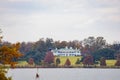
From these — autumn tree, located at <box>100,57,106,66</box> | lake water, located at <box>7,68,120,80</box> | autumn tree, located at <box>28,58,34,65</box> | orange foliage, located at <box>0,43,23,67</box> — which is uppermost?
autumn tree, located at <box>28,58,34,65</box>

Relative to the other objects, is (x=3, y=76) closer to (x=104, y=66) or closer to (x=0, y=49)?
(x=0, y=49)

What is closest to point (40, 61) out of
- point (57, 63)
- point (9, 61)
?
point (57, 63)

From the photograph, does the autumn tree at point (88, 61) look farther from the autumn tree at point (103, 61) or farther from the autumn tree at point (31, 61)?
the autumn tree at point (31, 61)

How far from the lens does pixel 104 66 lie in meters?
190

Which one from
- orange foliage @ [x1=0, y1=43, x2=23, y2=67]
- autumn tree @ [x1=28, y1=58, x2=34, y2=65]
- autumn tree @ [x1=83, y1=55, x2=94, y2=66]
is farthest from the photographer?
autumn tree @ [x1=83, y1=55, x2=94, y2=66]

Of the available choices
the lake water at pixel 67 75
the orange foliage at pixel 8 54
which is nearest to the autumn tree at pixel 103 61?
the lake water at pixel 67 75

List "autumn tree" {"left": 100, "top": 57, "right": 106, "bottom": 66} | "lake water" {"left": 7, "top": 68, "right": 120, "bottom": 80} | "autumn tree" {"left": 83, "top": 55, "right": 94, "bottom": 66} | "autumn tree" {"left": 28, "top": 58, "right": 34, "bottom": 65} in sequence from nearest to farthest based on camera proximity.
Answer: "lake water" {"left": 7, "top": 68, "right": 120, "bottom": 80} < "autumn tree" {"left": 100, "top": 57, "right": 106, "bottom": 66} < "autumn tree" {"left": 28, "top": 58, "right": 34, "bottom": 65} < "autumn tree" {"left": 83, "top": 55, "right": 94, "bottom": 66}

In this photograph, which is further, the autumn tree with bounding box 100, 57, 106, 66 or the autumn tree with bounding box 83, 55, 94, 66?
the autumn tree with bounding box 83, 55, 94, 66

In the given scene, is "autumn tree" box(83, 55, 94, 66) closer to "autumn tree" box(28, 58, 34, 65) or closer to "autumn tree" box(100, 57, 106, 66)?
"autumn tree" box(100, 57, 106, 66)

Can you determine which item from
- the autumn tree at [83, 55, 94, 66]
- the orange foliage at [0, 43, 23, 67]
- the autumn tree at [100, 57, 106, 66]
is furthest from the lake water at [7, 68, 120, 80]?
the orange foliage at [0, 43, 23, 67]

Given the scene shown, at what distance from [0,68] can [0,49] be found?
1.02m

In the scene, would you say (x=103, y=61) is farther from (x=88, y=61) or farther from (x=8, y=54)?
(x=8, y=54)

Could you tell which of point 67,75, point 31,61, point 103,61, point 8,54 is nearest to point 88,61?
point 103,61

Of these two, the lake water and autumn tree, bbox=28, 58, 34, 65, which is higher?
autumn tree, bbox=28, 58, 34, 65
